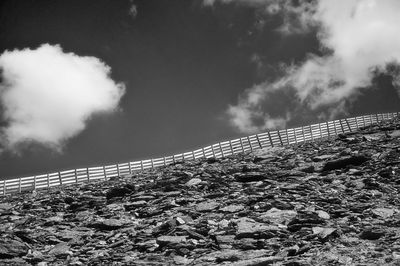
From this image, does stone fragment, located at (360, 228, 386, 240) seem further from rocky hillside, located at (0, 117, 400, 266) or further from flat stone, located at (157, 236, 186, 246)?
flat stone, located at (157, 236, 186, 246)

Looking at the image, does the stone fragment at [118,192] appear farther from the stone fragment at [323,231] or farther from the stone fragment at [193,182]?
the stone fragment at [323,231]

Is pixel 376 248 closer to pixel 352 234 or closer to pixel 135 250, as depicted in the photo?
pixel 352 234

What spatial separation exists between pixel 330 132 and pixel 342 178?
24335 millimetres

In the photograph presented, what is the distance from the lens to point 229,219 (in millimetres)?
12258

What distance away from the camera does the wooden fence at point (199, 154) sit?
25484 mm

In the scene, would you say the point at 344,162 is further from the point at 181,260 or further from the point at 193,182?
the point at 181,260

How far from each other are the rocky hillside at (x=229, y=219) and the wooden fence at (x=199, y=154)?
6.32 meters

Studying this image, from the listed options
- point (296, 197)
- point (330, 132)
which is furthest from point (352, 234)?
point (330, 132)

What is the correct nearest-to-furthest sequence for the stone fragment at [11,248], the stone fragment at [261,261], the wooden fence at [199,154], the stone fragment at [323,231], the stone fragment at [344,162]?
the stone fragment at [261,261]
the stone fragment at [323,231]
the stone fragment at [11,248]
the stone fragment at [344,162]
the wooden fence at [199,154]

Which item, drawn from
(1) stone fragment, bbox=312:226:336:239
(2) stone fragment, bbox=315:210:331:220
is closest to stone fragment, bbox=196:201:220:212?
(2) stone fragment, bbox=315:210:331:220

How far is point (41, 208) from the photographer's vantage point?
1650 centimetres

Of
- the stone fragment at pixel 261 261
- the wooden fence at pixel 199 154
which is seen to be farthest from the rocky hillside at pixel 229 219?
the wooden fence at pixel 199 154

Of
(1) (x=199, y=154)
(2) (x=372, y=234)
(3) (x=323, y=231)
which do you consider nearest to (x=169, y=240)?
(3) (x=323, y=231)

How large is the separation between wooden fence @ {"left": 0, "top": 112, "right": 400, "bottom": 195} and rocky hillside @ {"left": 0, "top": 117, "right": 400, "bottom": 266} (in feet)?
20.7
